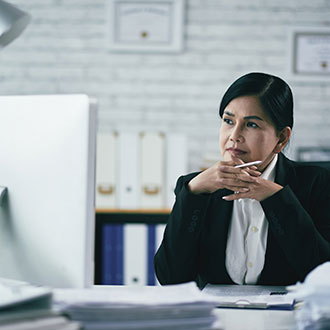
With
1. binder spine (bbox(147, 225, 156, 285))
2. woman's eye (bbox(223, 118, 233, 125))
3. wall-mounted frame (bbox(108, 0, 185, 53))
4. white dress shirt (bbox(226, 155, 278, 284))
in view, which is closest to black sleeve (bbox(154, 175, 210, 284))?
white dress shirt (bbox(226, 155, 278, 284))

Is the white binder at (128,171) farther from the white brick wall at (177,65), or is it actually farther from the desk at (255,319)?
the desk at (255,319)

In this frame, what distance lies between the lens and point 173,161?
2.86 meters

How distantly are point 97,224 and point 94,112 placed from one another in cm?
196

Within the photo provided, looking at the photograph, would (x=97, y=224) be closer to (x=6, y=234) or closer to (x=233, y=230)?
(x=233, y=230)

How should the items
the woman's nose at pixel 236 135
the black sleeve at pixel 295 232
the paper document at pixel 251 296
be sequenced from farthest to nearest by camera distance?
the woman's nose at pixel 236 135 < the black sleeve at pixel 295 232 < the paper document at pixel 251 296

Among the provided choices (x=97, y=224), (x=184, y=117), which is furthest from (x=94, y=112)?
(x=184, y=117)

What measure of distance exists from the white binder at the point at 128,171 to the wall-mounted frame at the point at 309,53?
1.11m

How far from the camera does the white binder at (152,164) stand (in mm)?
2820

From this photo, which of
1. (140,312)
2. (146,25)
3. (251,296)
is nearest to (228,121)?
(251,296)

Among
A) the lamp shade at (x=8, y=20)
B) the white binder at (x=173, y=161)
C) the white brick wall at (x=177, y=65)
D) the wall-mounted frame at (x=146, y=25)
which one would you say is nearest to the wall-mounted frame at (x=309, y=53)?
the white brick wall at (x=177, y=65)

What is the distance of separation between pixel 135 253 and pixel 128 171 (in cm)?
44

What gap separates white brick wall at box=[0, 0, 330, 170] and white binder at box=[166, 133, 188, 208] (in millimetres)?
328

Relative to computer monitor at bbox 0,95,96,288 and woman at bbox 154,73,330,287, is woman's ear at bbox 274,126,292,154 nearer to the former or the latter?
woman at bbox 154,73,330,287

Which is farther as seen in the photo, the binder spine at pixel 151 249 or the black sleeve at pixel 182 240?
the binder spine at pixel 151 249
